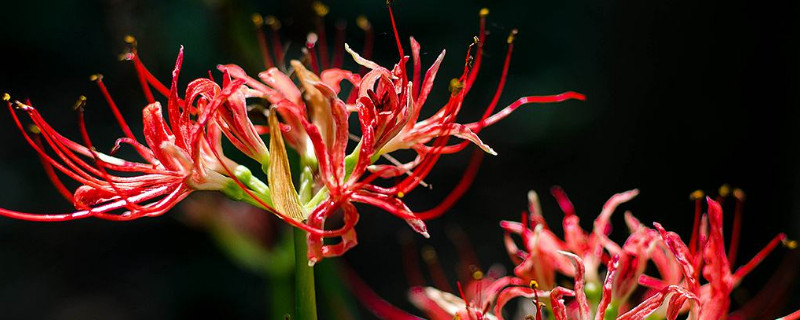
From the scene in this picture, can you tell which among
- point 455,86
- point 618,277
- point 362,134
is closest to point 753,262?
point 618,277

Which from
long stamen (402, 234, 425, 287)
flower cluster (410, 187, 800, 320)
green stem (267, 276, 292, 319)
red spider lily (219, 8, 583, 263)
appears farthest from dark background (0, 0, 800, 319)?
red spider lily (219, 8, 583, 263)

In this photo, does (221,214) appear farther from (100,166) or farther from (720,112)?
(720,112)

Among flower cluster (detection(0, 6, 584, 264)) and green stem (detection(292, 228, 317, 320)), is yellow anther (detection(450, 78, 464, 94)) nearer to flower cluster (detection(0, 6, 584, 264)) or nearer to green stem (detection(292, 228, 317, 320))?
flower cluster (detection(0, 6, 584, 264))

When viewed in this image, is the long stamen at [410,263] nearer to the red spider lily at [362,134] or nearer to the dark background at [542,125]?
the dark background at [542,125]

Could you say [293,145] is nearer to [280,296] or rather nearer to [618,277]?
[618,277]

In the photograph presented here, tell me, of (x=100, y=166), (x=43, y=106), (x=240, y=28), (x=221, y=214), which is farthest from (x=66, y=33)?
(x=100, y=166)
